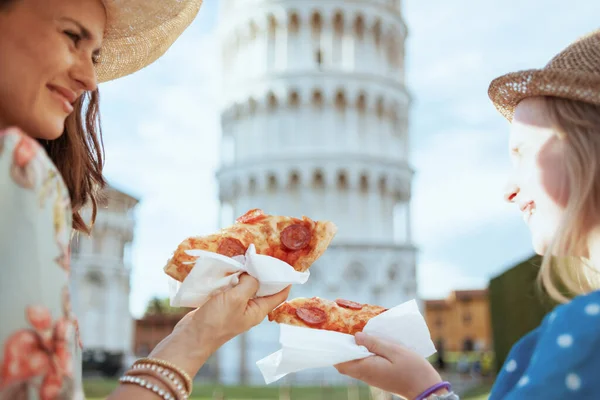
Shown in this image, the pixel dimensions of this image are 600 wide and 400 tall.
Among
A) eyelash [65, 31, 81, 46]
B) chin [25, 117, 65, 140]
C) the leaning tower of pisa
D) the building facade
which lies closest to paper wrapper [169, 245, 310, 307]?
chin [25, 117, 65, 140]

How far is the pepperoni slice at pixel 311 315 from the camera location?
5.74 feet

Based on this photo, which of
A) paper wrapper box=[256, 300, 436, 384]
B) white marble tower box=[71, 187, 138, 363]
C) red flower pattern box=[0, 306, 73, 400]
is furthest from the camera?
white marble tower box=[71, 187, 138, 363]

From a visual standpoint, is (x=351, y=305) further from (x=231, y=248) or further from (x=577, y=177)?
(x=577, y=177)

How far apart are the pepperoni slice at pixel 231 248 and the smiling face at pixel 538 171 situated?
2.31 ft

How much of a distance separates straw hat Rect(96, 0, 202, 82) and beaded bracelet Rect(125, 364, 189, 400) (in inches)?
33.9

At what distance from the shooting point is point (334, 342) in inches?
63.2

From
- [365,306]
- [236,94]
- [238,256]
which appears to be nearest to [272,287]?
[238,256]

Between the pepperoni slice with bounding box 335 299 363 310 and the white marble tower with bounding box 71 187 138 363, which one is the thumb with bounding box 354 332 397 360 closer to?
the pepperoni slice with bounding box 335 299 363 310

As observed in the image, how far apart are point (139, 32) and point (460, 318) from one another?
1964 inches

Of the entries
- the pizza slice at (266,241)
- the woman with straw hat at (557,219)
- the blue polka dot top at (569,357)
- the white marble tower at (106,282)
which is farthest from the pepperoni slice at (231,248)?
the white marble tower at (106,282)

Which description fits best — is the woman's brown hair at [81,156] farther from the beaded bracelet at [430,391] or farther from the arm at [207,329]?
the beaded bracelet at [430,391]

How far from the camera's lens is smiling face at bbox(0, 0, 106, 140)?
1.23 m

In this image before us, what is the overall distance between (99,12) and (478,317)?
50.1m

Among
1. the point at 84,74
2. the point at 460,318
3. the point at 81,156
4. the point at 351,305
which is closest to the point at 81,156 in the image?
the point at 81,156
